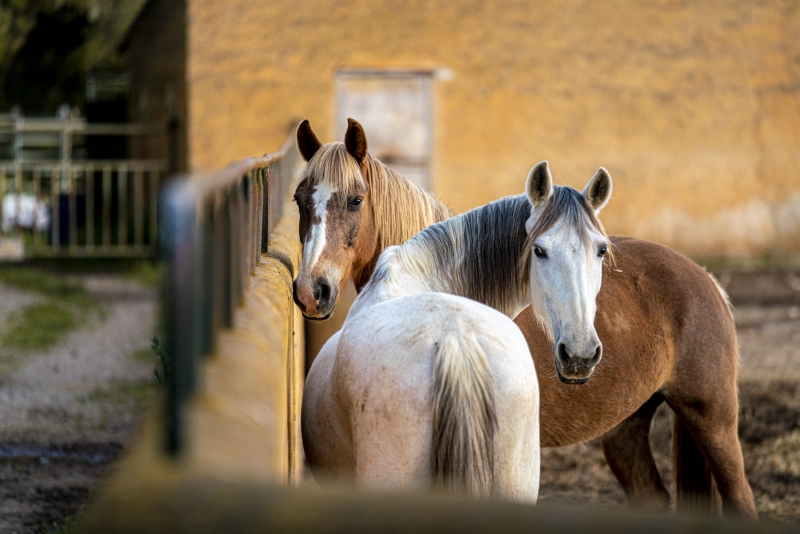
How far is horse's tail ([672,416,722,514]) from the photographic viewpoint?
4141 millimetres

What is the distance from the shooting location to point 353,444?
2471 millimetres

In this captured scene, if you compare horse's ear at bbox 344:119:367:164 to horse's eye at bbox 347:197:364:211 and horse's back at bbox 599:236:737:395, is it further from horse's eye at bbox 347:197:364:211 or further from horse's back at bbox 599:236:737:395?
horse's back at bbox 599:236:737:395

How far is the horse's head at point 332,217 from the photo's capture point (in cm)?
Result: 347

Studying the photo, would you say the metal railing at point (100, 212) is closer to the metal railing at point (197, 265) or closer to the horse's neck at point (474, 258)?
the horse's neck at point (474, 258)

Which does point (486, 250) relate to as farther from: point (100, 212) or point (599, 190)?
point (100, 212)

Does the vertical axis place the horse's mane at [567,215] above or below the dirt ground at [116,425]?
above

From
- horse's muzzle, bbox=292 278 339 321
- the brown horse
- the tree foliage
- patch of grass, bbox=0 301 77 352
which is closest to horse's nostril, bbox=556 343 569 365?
the brown horse

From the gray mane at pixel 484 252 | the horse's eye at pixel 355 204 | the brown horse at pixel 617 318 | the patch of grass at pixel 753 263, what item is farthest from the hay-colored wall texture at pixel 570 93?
the gray mane at pixel 484 252

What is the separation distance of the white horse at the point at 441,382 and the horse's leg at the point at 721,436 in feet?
3.90

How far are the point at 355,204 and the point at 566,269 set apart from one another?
109 cm

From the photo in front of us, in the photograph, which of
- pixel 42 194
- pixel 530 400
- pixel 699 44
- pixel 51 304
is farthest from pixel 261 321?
pixel 42 194

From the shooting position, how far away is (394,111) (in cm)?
1231

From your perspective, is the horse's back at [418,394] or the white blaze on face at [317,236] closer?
the horse's back at [418,394]

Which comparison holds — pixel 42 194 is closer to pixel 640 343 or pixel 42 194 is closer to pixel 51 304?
pixel 51 304
